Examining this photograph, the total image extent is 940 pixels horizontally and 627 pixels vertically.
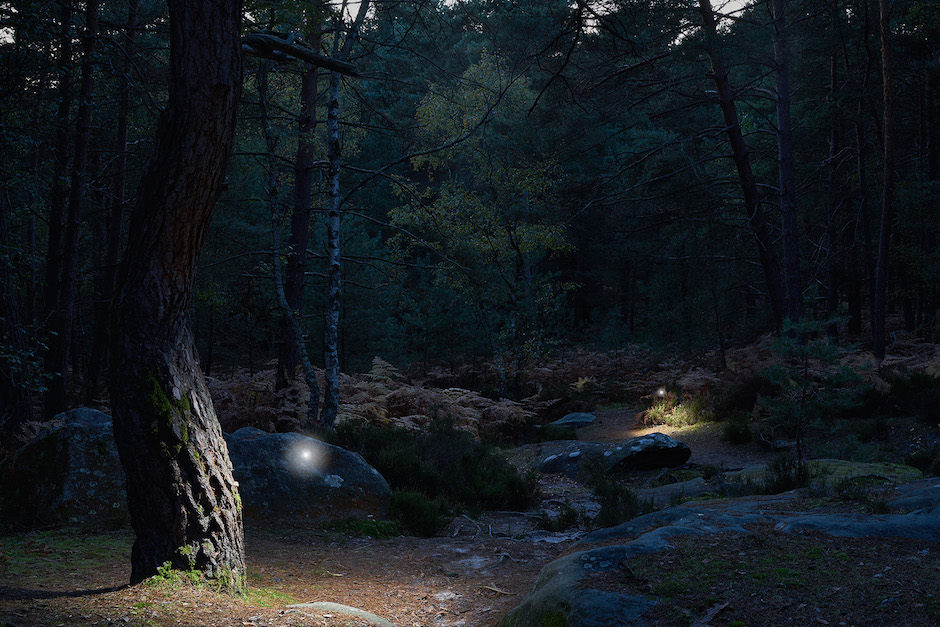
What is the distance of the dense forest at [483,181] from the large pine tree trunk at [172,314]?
2976mm

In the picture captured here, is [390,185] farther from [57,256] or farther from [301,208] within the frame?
[57,256]

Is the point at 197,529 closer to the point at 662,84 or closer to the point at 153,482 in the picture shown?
the point at 153,482

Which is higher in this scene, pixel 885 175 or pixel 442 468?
pixel 885 175

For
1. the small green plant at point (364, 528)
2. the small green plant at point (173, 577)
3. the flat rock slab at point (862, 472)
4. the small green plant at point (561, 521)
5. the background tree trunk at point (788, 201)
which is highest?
the background tree trunk at point (788, 201)

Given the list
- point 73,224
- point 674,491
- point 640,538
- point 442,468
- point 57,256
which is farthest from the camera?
point 57,256

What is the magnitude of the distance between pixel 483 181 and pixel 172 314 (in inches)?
608

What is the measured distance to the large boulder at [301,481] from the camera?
264 inches

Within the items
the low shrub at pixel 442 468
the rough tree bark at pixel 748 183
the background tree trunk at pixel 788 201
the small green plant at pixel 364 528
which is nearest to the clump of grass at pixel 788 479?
the low shrub at pixel 442 468

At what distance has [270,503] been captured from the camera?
6.69 metres

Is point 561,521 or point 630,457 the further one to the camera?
point 630,457

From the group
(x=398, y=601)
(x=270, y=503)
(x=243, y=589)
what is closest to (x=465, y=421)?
(x=270, y=503)

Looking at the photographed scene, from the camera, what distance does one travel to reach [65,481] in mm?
6012

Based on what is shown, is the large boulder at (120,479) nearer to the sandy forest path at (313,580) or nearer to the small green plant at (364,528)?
the small green plant at (364,528)

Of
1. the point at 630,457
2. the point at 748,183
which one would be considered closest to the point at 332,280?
the point at 630,457
